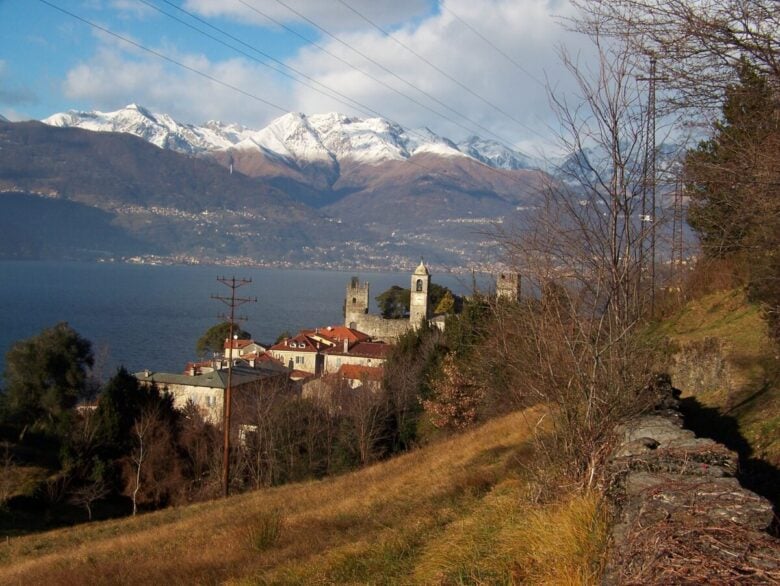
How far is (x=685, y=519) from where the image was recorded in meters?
3.39

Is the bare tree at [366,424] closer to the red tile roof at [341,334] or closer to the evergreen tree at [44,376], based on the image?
the evergreen tree at [44,376]

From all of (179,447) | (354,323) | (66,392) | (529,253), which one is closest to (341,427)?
(179,447)

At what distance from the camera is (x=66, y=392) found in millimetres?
33812

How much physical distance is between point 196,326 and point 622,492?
85.7m

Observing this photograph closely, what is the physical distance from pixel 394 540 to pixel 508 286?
9.43ft

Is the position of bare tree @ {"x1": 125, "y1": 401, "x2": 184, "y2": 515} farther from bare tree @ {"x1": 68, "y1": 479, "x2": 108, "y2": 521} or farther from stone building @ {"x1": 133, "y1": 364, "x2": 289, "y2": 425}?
stone building @ {"x1": 133, "y1": 364, "x2": 289, "y2": 425}

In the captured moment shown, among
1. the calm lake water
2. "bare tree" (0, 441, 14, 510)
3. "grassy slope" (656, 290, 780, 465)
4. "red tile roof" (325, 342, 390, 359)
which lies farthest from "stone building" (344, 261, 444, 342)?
"grassy slope" (656, 290, 780, 465)

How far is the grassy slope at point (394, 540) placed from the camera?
14.5ft

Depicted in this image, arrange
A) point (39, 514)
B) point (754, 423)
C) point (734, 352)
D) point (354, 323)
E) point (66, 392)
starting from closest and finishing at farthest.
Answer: point (754, 423) < point (734, 352) < point (39, 514) < point (66, 392) < point (354, 323)

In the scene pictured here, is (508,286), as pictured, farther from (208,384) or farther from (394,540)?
(208,384)

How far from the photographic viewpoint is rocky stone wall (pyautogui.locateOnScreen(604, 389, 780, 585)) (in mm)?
2848

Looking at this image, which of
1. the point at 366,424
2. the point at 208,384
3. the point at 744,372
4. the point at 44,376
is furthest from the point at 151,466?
the point at 744,372

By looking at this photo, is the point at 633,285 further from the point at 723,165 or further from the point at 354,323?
the point at 354,323

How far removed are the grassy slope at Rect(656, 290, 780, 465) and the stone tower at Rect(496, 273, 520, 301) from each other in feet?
9.04
